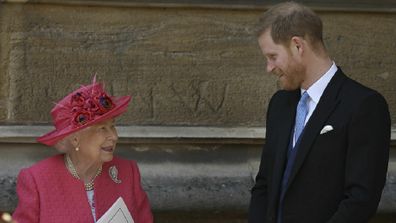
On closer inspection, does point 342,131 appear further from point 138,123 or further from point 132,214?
point 138,123

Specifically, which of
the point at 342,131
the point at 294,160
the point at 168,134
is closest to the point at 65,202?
the point at 294,160

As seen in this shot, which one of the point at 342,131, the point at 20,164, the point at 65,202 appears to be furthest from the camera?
the point at 20,164

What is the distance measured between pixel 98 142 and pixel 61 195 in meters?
0.25

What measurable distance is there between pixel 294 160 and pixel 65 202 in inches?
36.1

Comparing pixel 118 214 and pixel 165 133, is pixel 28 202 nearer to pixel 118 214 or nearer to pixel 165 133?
pixel 118 214

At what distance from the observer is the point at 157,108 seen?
15.3ft

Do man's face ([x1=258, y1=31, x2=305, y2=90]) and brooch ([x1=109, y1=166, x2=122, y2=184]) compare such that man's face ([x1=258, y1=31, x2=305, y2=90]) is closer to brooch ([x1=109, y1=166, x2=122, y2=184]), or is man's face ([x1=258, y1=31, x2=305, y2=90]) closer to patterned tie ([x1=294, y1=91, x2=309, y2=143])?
patterned tie ([x1=294, y1=91, x2=309, y2=143])

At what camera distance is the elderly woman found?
322 centimetres

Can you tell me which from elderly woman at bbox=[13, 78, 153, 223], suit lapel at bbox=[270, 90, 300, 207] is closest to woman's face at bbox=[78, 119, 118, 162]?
elderly woman at bbox=[13, 78, 153, 223]

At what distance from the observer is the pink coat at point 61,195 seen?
10.5ft

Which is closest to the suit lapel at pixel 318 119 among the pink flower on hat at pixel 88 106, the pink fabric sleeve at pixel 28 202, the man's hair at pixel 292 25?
the man's hair at pixel 292 25

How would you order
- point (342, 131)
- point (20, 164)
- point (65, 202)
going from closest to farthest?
point (342, 131), point (65, 202), point (20, 164)

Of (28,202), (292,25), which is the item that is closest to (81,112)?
(28,202)

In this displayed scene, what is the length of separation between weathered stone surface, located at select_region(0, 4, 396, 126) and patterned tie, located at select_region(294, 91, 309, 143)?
1638 mm
